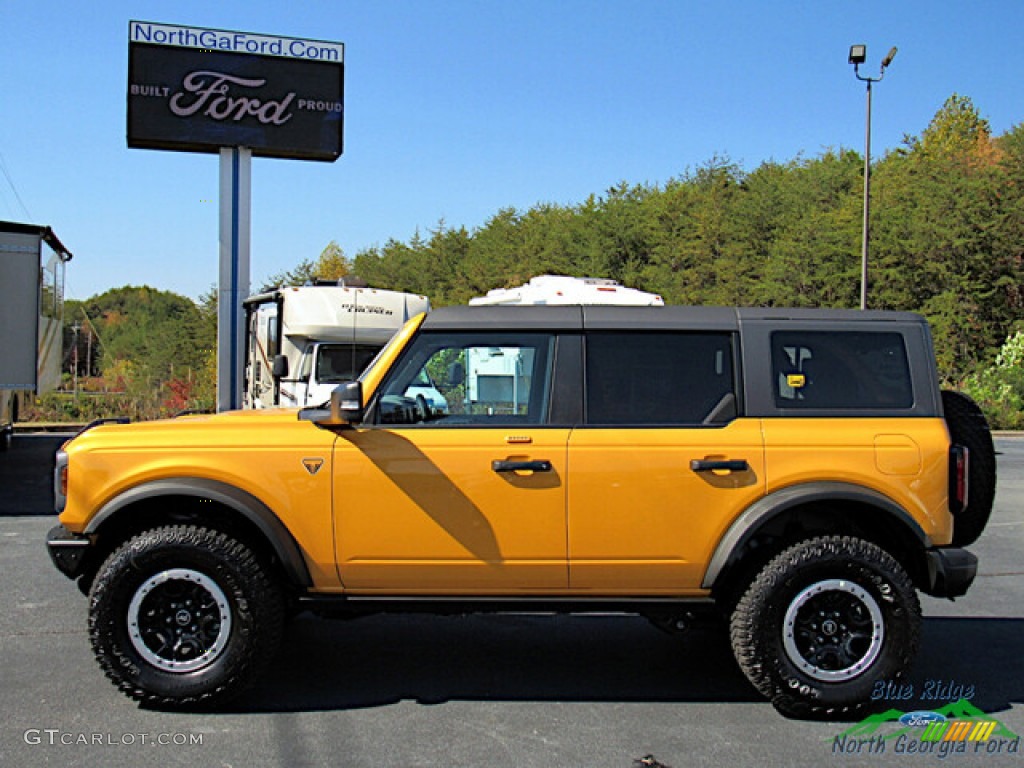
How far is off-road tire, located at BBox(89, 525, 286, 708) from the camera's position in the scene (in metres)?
4.59

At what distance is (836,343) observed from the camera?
16.0ft

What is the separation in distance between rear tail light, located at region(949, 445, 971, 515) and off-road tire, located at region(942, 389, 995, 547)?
4.1 inches

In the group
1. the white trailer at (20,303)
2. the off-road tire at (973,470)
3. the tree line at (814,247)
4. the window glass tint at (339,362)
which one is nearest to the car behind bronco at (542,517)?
the off-road tire at (973,470)

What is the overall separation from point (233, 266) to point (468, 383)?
15049mm

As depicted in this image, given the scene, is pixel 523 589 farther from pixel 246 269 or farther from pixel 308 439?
pixel 246 269

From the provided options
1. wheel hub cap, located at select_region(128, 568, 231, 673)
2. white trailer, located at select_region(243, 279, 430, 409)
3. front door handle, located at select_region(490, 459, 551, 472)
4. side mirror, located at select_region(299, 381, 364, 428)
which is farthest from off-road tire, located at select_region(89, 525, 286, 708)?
white trailer, located at select_region(243, 279, 430, 409)

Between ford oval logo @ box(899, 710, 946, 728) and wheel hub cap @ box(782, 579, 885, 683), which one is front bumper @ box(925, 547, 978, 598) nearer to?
wheel hub cap @ box(782, 579, 885, 683)

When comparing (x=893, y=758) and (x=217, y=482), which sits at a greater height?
(x=217, y=482)

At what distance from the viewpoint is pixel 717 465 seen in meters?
4.63

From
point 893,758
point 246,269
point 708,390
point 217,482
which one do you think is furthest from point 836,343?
point 246,269

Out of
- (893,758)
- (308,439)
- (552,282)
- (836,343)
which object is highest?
(552,282)

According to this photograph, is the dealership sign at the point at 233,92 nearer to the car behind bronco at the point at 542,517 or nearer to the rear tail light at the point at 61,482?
the rear tail light at the point at 61,482

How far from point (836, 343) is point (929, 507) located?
0.91m

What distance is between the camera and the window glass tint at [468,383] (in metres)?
4.79
